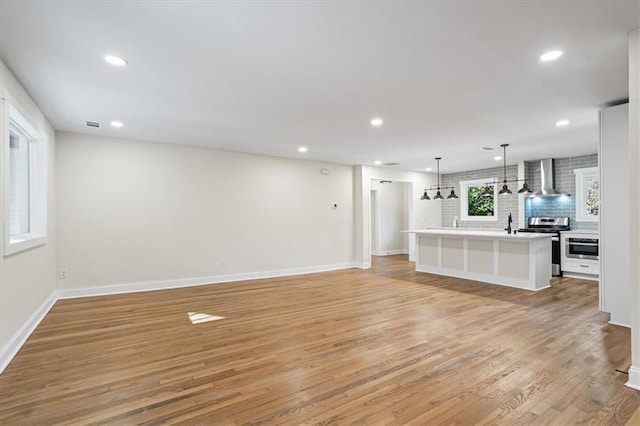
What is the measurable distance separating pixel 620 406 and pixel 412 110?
3168mm

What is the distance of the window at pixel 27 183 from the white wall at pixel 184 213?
0.81 meters

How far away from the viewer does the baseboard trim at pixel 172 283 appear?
492 cm

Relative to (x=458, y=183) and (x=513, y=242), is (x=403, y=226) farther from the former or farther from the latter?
(x=513, y=242)

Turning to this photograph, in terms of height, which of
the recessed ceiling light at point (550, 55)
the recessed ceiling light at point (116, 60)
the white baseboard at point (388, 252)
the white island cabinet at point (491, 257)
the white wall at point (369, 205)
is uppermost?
the recessed ceiling light at point (116, 60)

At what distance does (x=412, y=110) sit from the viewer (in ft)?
12.7

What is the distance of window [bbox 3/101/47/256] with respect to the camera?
3.44m

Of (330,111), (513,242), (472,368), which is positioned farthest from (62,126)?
(513,242)

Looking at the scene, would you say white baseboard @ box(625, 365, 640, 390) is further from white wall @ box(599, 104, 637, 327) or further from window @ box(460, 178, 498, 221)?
window @ box(460, 178, 498, 221)

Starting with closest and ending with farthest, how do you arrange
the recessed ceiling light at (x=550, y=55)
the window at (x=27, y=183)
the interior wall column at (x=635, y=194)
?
1. the interior wall column at (x=635, y=194)
2. the recessed ceiling light at (x=550, y=55)
3. the window at (x=27, y=183)

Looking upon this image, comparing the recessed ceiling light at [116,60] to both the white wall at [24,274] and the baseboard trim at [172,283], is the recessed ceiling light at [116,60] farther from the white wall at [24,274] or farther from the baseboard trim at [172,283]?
the baseboard trim at [172,283]

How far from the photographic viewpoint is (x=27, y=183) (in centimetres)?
400

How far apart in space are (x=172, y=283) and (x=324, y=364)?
3.92 metres

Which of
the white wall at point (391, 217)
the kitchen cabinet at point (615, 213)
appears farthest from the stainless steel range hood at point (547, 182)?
the kitchen cabinet at point (615, 213)

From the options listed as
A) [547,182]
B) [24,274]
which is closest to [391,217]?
[547,182]
